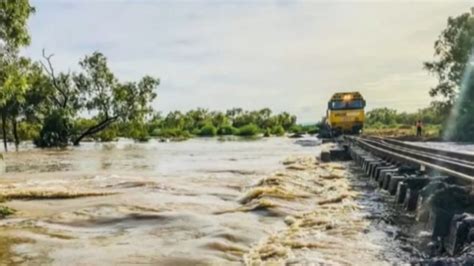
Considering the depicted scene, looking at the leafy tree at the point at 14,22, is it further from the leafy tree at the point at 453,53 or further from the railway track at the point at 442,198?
the leafy tree at the point at 453,53

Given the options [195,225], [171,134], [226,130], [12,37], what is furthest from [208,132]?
[195,225]

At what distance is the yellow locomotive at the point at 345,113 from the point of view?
3709cm

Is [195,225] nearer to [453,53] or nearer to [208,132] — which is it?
[453,53]

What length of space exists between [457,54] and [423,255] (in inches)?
1536

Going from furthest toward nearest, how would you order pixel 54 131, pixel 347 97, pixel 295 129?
1. pixel 295 129
2. pixel 54 131
3. pixel 347 97

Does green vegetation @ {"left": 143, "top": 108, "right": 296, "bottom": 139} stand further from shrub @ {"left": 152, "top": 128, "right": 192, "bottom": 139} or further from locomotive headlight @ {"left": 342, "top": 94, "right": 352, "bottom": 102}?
locomotive headlight @ {"left": 342, "top": 94, "right": 352, "bottom": 102}

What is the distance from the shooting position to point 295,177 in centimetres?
1393

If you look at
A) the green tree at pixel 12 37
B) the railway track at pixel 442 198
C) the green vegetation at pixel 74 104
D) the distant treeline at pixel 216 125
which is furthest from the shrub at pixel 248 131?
the railway track at pixel 442 198

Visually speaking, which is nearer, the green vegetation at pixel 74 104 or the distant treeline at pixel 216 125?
the green vegetation at pixel 74 104

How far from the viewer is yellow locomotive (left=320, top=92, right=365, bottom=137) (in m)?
37.1

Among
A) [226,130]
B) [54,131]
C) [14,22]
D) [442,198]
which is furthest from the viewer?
[226,130]

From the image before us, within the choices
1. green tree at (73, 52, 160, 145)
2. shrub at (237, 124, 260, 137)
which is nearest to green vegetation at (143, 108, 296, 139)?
shrub at (237, 124, 260, 137)

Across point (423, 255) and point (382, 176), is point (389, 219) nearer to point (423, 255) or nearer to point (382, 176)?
point (423, 255)

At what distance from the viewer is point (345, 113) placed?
124 feet
